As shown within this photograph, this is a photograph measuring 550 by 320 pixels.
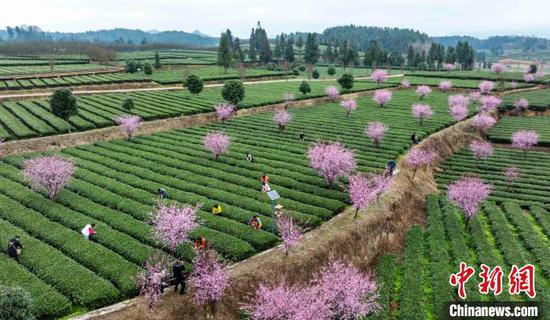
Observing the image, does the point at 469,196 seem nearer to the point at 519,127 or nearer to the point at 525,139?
the point at 525,139

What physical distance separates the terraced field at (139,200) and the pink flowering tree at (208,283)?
3956mm

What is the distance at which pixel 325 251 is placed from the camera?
30188 mm

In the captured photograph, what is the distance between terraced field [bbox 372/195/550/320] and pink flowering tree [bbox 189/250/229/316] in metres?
10.6

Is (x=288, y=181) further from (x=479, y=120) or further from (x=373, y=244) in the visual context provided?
(x=479, y=120)

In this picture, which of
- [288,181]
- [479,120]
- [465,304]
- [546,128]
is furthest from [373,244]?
[546,128]

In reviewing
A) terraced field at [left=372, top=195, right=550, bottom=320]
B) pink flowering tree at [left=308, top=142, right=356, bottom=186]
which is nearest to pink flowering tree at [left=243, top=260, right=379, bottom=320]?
terraced field at [left=372, top=195, right=550, bottom=320]

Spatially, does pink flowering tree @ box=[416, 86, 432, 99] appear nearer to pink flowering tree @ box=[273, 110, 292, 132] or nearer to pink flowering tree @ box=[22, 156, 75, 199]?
pink flowering tree @ box=[273, 110, 292, 132]

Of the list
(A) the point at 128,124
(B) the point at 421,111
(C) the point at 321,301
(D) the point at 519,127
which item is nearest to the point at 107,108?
(A) the point at 128,124

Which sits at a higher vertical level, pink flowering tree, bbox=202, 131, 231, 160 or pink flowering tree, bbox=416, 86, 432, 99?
pink flowering tree, bbox=416, 86, 432, 99

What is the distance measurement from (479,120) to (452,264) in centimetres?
4414

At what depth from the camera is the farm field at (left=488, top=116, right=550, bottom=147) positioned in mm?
66688

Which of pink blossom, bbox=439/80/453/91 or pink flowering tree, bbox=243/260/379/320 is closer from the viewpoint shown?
pink flowering tree, bbox=243/260/379/320

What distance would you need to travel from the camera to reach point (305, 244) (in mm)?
30141

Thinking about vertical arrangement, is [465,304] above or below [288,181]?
below
